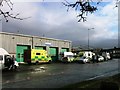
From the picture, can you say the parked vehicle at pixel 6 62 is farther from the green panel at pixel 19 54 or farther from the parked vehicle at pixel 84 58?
the parked vehicle at pixel 84 58

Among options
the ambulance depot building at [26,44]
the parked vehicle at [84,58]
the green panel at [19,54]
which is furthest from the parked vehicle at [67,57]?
the green panel at [19,54]

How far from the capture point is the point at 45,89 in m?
17.3

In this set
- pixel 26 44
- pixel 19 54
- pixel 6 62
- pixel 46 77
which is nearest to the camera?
pixel 46 77

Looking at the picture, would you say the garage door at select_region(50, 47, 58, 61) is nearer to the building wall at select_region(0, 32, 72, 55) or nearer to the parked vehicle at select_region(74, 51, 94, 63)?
the building wall at select_region(0, 32, 72, 55)

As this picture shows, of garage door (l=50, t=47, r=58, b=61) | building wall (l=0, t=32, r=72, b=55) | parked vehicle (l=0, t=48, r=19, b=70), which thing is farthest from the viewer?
garage door (l=50, t=47, r=58, b=61)

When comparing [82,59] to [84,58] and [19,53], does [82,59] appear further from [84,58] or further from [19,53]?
[19,53]

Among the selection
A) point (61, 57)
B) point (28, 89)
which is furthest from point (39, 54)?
point (28, 89)

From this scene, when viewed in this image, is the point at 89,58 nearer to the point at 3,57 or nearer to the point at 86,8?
the point at 3,57

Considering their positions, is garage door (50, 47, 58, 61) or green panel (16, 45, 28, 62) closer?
green panel (16, 45, 28, 62)

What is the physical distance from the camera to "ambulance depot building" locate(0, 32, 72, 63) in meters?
52.9

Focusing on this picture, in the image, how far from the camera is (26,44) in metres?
58.6

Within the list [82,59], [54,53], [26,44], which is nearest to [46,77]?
[26,44]

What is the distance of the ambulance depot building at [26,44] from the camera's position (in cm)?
5292

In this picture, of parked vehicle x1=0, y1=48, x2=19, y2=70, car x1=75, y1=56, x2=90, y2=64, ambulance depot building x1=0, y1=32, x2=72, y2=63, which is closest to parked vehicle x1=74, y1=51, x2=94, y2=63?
car x1=75, y1=56, x2=90, y2=64
